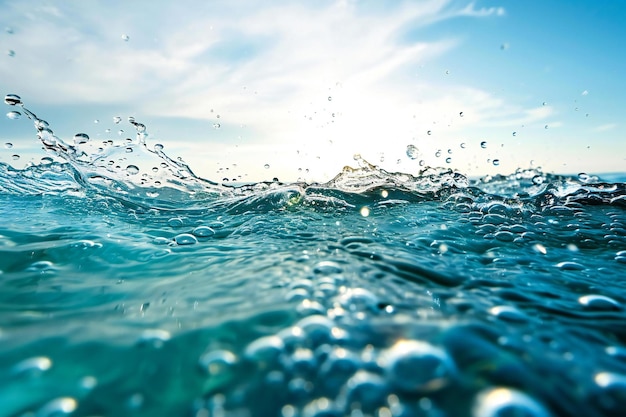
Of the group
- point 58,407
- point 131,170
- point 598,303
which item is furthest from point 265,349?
point 131,170

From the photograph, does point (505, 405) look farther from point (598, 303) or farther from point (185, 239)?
point (185, 239)

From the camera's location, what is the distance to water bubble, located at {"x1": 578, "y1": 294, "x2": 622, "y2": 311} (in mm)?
1949

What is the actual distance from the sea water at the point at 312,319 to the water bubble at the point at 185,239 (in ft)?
0.13

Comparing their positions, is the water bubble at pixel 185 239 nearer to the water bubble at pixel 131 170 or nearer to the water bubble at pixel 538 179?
the water bubble at pixel 131 170

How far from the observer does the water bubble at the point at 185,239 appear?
142 inches

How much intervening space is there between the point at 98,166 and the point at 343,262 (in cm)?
732

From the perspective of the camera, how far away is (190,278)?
243 centimetres

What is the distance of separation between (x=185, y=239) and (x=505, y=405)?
3409 millimetres

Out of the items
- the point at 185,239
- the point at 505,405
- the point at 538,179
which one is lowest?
the point at 505,405

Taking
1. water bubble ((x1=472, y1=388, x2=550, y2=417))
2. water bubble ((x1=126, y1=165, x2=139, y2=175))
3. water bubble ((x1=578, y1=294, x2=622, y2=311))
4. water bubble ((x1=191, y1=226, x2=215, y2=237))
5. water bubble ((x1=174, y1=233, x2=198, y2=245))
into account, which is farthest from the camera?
water bubble ((x1=126, y1=165, x2=139, y2=175))

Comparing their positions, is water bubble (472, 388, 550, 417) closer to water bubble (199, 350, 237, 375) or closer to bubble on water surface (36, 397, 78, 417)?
water bubble (199, 350, 237, 375)

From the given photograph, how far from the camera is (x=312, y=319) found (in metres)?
1.57

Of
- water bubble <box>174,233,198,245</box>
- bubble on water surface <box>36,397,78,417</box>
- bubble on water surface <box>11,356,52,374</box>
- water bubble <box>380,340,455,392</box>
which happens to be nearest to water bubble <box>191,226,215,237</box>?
water bubble <box>174,233,198,245</box>

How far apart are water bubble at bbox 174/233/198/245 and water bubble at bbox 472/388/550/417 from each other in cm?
316
